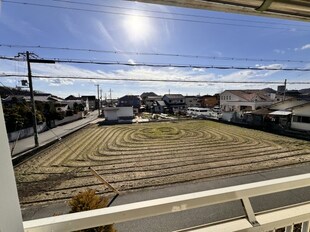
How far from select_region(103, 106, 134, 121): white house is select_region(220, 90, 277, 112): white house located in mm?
16018

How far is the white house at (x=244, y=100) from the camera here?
26016 mm

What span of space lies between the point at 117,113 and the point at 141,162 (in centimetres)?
1836

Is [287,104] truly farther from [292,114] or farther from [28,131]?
[28,131]

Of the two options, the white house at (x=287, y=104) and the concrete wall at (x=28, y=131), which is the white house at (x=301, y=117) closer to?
the white house at (x=287, y=104)

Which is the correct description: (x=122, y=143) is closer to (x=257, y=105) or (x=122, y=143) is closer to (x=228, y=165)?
(x=228, y=165)

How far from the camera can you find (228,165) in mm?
7793

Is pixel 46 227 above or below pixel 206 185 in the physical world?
above

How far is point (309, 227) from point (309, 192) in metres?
5.15

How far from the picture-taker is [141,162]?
27.6ft

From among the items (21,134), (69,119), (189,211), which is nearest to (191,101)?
(69,119)

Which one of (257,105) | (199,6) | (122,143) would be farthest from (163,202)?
(257,105)

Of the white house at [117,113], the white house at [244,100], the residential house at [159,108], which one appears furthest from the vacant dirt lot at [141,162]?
the residential house at [159,108]

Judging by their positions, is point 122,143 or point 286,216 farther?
point 122,143

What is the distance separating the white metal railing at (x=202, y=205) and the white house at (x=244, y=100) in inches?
1086
